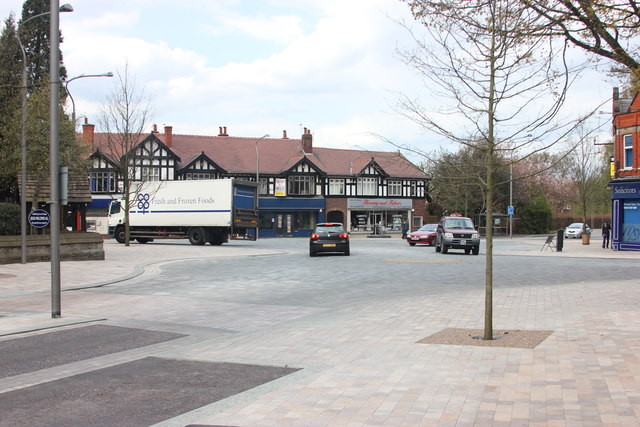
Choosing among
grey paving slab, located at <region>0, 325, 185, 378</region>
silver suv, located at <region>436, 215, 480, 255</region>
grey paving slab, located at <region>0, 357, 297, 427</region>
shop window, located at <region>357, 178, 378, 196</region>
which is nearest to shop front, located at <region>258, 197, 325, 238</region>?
shop window, located at <region>357, 178, 378, 196</region>

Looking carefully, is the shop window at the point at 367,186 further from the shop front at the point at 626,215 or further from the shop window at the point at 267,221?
the shop front at the point at 626,215

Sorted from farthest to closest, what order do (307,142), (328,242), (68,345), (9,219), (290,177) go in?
(307,142), (290,177), (328,242), (9,219), (68,345)

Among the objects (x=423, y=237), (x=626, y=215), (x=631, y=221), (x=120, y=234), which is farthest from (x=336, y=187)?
(x=631, y=221)

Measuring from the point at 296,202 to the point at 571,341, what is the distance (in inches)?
2268

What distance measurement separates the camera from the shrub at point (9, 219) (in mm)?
22578

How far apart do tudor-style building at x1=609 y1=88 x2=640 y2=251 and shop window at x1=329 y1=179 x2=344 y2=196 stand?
33.4 metres

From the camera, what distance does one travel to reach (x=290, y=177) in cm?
6581

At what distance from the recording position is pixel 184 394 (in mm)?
6211

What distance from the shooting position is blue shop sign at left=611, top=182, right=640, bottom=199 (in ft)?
117

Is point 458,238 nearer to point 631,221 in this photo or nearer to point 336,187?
point 631,221

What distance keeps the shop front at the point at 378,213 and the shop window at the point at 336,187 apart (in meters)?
1.29

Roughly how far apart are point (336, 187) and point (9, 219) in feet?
153

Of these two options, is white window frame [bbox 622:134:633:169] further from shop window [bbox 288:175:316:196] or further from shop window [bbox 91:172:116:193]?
shop window [bbox 91:172:116:193]

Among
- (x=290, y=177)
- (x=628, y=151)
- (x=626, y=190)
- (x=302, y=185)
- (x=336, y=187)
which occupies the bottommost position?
(x=626, y=190)
